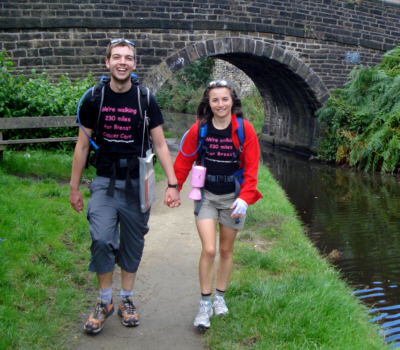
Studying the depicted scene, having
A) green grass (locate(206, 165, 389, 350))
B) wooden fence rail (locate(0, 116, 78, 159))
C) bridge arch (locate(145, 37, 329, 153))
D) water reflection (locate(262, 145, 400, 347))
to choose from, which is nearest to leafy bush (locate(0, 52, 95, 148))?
wooden fence rail (locate(0, 116, 78, 159))

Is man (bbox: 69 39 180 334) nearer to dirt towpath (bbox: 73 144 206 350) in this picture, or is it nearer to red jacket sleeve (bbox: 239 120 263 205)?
dirt towpath (bbox: 73 144 206 350)

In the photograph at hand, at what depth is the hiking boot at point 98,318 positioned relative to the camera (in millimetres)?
3164

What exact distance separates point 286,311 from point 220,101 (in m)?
1.55

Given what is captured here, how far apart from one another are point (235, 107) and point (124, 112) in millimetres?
801

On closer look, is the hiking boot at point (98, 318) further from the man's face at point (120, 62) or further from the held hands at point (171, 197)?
the man's face at point (120, 62)

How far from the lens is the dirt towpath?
314cm

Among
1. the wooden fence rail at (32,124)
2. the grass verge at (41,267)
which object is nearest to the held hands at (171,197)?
the grass verge at (41,267)

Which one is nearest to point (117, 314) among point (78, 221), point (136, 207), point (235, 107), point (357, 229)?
point (136, 207)

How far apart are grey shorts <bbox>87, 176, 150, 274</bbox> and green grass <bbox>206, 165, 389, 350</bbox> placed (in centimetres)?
79

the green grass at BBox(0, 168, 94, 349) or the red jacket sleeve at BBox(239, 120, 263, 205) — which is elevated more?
the red jacket sleeve at BBox(239, 120, 263, 205)

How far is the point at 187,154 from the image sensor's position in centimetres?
342

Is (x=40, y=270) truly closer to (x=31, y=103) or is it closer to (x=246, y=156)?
(x=246, y=156)

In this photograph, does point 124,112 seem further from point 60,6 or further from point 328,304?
point 60,6

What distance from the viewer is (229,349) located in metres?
2.99
